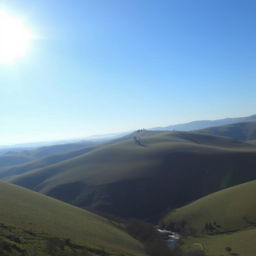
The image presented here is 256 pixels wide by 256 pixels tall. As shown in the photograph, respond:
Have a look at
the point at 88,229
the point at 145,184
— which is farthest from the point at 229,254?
the point at 145,184

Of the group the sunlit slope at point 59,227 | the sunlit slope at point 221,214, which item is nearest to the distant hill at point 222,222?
the sunlit slope at point 221,214

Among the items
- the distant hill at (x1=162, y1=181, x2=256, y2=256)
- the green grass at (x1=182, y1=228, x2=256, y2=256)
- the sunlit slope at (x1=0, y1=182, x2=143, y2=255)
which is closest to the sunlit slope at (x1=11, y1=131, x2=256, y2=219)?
the distant hill at (x1=162, y1=181, x2=256, y2=256)

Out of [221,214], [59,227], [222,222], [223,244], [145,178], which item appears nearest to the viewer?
[59,227]

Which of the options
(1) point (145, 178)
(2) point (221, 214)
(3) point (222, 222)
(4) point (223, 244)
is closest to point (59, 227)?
(4) point (223, 244)

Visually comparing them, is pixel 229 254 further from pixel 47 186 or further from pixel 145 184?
pixel 47 186

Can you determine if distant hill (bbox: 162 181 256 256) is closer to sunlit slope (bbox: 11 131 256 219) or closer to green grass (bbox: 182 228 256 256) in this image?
green grass (bbox: 182 228 256 256)

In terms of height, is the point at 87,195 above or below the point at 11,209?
below

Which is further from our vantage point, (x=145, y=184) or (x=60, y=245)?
(x=145, y=184)

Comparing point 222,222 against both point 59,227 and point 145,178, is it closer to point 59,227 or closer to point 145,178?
point 59,227
